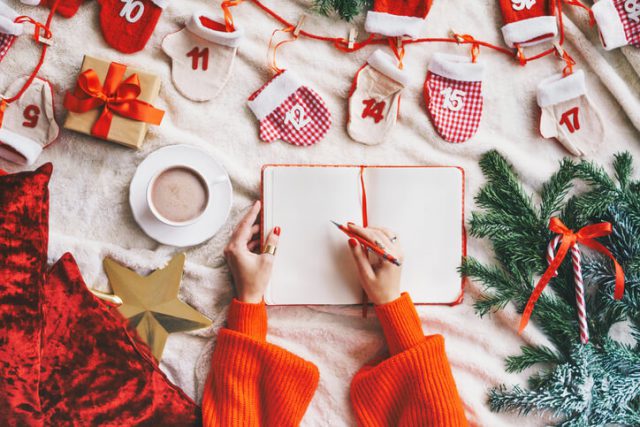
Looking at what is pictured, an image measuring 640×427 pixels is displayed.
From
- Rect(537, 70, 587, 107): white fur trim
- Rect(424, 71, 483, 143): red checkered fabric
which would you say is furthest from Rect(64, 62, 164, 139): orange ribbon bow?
Rect(537, 70, 587, 107): white fur trim

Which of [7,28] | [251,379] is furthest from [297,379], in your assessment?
[7,28]

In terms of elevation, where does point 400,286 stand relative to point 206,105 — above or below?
below

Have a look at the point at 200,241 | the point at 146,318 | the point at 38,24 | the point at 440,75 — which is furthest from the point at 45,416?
the point at 440,75

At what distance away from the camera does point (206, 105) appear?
1178 mm

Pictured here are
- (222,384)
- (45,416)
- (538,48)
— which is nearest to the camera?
(45,416)

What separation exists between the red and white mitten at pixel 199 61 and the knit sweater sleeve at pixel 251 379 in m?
0.45

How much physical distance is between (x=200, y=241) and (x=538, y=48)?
844 millimetres

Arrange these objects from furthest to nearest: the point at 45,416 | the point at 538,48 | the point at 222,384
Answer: the point at 538,48, the point at 222,384, the point at 45,416

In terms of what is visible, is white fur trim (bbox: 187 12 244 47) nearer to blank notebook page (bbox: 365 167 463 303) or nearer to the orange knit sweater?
blank notebook page (bbox: 365 167 463 303)

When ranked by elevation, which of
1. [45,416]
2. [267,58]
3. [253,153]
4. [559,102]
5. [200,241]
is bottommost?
[45,416]

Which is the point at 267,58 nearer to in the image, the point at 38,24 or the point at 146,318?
the point at 38,24

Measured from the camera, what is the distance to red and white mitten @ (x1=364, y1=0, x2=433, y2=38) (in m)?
1.17

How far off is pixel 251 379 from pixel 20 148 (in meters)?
0.65

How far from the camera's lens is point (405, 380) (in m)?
1.11
